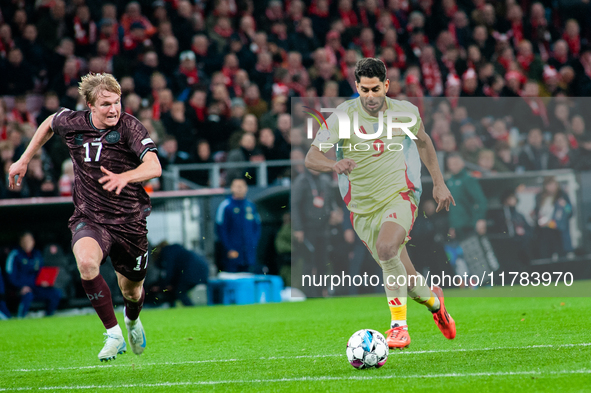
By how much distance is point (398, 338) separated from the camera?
5906 millimetres

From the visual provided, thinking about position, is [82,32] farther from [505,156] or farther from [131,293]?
[131,293]

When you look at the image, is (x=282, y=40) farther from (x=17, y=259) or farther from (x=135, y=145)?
(x=135, y=145)

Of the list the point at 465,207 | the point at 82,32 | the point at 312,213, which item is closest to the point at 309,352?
the point at 312,213

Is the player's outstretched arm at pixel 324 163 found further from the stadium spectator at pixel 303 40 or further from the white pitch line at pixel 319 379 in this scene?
the stadium spectator at pixel 303 40

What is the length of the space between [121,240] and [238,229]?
17.7ft

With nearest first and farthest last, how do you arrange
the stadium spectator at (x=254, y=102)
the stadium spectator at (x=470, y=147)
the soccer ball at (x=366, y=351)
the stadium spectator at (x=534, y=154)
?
1. the soccer ball at (x=366, y=351)
2. the stadium spectator at (x=470, y=147)
3. the stadium spectator at (x=534, y=154)
4. the stadium spectator at (x=254, y=102)

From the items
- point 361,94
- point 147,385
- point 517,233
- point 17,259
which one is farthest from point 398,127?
point 17,259

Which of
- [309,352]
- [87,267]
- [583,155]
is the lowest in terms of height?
[309,352]

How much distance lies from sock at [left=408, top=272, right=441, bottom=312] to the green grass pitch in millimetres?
350

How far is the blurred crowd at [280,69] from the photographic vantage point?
11.7 metres

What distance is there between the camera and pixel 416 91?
13180mm

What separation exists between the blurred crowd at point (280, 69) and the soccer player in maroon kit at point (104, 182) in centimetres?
541

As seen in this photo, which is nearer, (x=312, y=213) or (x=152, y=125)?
(x=312, y=213)

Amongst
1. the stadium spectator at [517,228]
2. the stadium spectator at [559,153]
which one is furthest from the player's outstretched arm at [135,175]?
the stadium spectator at [559,153]
